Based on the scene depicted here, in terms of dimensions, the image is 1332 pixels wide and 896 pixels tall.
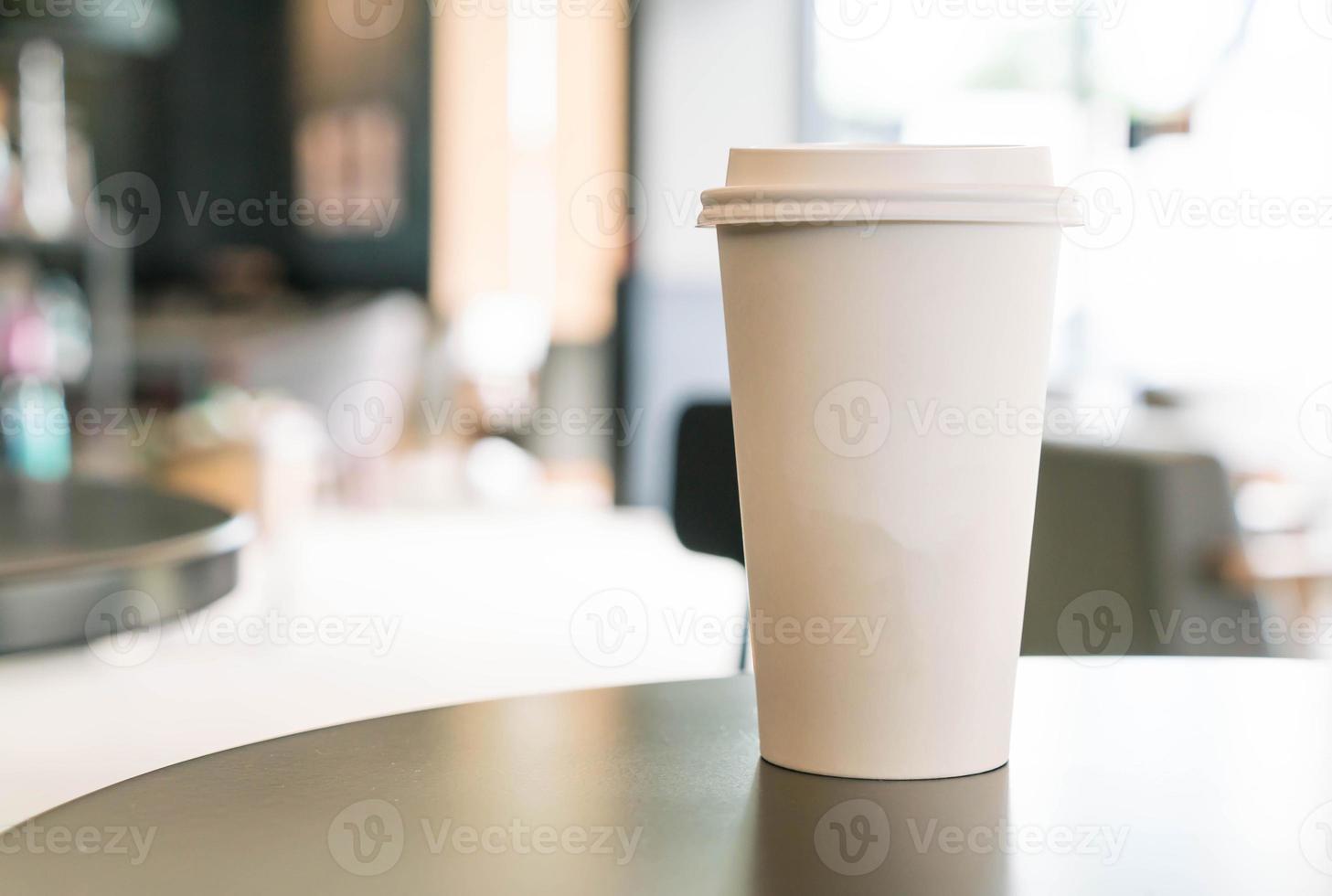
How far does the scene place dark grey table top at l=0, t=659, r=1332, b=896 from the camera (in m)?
0.42

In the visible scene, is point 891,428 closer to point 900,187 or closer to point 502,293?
point 900,187

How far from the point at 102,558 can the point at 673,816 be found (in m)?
0.39

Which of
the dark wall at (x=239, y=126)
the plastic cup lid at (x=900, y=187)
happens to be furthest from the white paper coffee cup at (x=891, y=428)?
the dark wall at (x=239, y=126)

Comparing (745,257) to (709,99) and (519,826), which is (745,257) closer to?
(519,826)

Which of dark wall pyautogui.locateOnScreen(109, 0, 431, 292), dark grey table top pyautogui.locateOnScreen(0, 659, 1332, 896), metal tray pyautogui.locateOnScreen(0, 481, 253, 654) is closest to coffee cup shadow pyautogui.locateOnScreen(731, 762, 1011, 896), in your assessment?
dark grey table top pyautogui.locateOnScreen(0, 659, 1332, 896)

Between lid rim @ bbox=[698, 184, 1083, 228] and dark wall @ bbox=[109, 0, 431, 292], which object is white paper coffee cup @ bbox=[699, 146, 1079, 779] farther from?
dark wall @ bbox=[109, 0, 431, 292]

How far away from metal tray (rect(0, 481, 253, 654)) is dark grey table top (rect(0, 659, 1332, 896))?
171 millimetres

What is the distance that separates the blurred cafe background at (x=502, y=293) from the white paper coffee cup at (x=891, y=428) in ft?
3.38

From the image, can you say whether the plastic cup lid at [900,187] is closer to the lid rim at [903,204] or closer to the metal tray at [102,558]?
the lid rim at [903,204]

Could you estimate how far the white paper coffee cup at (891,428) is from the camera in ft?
1.74

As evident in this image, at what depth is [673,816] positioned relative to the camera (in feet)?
1.58

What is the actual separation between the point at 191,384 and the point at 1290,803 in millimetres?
6293

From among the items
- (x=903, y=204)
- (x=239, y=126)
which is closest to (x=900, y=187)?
(x=903, y=204)

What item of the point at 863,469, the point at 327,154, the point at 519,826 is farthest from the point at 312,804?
the point at 327,154
